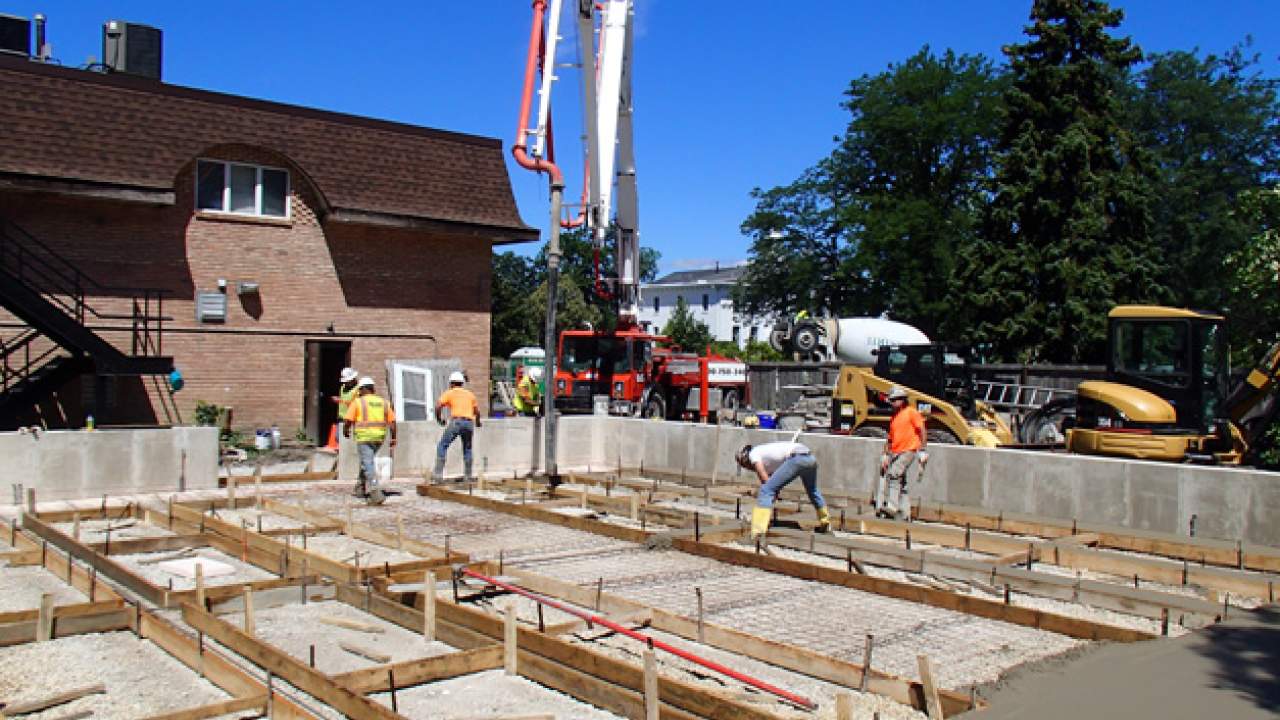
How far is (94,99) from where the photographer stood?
64.3 ft

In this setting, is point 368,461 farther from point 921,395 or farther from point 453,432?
point 921,395

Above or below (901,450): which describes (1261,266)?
above

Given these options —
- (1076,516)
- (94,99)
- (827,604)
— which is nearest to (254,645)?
(827,604)

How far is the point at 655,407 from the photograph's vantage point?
2500cm

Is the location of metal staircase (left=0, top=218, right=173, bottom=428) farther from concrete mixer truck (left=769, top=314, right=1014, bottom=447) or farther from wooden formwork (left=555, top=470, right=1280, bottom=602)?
concrete mixer truck (left=769, top=314, right=1014, bottom=447)

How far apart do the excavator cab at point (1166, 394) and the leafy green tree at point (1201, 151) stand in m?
31.3

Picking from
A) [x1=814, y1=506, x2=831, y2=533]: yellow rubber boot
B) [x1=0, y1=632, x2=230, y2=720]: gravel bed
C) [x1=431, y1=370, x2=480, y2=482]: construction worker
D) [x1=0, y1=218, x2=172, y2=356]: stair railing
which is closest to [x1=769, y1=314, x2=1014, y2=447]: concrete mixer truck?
[x1=814, y1=506, x2=831, y2=533]: yellow rubber boot

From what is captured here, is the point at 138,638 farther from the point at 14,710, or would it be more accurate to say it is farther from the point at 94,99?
the point at 94,99

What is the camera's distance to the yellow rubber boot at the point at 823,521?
12273 mm

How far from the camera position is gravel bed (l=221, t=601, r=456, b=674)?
7.57 meters

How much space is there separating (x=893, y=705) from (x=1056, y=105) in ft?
107

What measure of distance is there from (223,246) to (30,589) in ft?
41.2

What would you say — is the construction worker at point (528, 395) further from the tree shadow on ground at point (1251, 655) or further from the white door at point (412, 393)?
the tree shadow on ground at point (1251, 655)

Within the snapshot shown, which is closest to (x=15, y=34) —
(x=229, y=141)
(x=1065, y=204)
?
(x=229, y=141)
